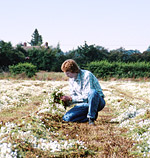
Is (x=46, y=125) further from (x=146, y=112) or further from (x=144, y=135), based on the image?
(x=146, y=112)

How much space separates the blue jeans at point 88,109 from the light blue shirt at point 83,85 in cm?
13

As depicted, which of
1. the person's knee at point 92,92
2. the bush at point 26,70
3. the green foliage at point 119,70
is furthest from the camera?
the green foliage at point 119,70

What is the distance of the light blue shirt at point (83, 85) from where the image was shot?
14.4 feet

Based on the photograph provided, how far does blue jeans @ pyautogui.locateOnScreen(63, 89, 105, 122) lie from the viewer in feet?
14.1

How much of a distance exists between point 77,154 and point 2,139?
111 centimetres

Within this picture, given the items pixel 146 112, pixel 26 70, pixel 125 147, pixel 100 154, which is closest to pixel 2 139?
pixel 100 154

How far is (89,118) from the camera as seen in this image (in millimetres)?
4422

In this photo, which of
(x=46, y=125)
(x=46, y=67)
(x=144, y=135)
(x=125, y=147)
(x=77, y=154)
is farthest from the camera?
(x=46, y=67)

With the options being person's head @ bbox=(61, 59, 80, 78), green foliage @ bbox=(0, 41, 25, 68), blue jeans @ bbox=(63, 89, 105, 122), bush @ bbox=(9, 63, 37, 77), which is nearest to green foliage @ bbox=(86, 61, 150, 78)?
bush @ bbox=(9, 63, 37, 77)

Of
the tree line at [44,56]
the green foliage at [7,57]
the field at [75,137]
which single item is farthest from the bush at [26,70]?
the field at [75,137]

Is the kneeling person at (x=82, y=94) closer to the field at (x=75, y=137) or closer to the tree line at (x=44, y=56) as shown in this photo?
the field at (x=75, y=137)

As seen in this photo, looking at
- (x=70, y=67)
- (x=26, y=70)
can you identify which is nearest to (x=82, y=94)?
(x=70, y=67)

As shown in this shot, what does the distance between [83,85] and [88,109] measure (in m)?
0.52

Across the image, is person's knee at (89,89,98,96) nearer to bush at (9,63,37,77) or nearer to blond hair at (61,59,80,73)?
blond hair at (61,59,80,73)
